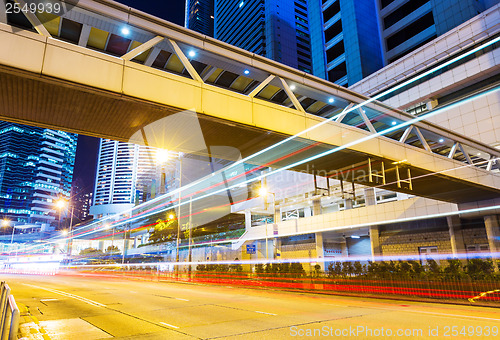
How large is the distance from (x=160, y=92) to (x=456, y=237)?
2613cm

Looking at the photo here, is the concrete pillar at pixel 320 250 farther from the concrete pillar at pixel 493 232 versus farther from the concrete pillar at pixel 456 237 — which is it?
the concrete pillar at pixel 493 232

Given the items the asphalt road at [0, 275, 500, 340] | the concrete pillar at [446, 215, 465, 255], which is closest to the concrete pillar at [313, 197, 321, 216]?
the concrete pillar at [446, 215, 465, 255]

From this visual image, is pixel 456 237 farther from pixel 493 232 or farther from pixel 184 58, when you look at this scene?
pixel 184 58

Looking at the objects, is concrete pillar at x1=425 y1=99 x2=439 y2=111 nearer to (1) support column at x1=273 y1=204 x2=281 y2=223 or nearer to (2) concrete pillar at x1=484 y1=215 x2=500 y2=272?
(2) concrete pillar at x1=484 y1=215 x2=500 y2=272

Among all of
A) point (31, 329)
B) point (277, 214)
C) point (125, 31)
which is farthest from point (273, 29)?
point (31, 329)

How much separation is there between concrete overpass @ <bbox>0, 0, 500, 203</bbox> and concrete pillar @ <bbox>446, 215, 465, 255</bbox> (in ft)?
44.0

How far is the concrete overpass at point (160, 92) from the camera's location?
793 cm

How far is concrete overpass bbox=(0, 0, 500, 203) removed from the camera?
7.93 meters

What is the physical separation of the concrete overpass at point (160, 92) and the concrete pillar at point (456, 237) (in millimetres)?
13404

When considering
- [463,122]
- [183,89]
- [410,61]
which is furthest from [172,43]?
[410,61]

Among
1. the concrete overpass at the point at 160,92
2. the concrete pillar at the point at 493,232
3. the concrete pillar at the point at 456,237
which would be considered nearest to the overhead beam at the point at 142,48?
the concrete overpass at the point at 160,92

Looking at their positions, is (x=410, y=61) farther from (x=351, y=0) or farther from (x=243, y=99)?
(x=243, y=99)

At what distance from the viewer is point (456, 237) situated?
25.9 m

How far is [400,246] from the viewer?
2997 centimetres
